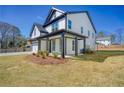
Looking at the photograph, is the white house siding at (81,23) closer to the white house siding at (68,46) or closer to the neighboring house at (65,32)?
the neighboring house at (65,32)

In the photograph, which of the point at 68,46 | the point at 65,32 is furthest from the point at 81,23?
the point at 65,32

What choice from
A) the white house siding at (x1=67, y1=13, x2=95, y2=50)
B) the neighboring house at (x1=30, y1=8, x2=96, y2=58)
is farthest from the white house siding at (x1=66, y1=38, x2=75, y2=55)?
the white house siding at (x1=67, y1=13, x2=95, y2=50)

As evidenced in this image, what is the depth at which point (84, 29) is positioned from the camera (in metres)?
15.7

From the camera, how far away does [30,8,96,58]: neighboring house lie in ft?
41.5

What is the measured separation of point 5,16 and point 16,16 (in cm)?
67

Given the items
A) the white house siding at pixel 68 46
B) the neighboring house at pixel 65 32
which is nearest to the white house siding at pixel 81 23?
the neighboring house at pixel 65 32

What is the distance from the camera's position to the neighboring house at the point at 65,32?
41.5 ft

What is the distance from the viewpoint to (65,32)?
10.7 meters

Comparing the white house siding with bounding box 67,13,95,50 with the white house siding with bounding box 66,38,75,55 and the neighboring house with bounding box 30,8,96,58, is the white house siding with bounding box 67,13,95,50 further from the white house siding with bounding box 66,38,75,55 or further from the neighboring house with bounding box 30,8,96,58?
the white house siding with bounding box 66,38,75,55

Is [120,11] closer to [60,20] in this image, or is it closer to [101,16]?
[101,16]

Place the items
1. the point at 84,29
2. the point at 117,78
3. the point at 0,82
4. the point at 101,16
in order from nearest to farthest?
the point at 0,82
the point at 117,78
the point at 101,16
the point at 84,29

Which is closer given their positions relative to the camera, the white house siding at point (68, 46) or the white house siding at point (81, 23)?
the white house siding at point (81, 23)

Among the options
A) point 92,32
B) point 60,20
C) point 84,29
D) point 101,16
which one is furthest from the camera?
point 92,32

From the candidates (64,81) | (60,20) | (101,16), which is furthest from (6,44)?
(64,81)
